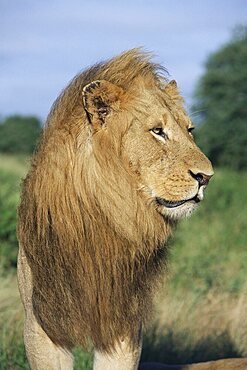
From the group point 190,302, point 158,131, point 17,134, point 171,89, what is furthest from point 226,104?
point 158,131

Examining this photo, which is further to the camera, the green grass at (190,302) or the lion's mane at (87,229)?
the green grass at (190,302)

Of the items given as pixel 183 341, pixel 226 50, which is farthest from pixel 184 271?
pixel 226 50

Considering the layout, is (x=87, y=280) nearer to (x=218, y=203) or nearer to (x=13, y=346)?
(x=13, y=346)

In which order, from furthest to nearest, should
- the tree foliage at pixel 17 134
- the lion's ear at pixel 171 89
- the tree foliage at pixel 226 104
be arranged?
the tree foliage at pixel 17 134, the tree foliage at pixel 226 104, the lion's ear at pixel 171 89

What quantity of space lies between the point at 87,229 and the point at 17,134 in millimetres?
37878

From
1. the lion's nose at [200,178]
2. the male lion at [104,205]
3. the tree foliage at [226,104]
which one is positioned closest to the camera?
the lion's nose at [200,178]

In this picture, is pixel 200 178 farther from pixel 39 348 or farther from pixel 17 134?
pixel 17 134

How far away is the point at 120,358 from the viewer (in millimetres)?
4254

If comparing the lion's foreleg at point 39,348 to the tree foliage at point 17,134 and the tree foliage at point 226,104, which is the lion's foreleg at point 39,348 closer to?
the tree foliage at point 226,104

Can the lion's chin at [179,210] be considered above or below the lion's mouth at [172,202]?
below

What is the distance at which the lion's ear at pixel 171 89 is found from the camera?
430 centimetres

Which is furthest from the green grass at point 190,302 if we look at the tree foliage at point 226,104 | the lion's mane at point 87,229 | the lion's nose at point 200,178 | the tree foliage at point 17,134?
the tree foliage at point 17,134

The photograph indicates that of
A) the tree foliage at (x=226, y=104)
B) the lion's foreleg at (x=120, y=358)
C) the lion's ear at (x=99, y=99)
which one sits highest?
the lion's ear at (x=99, y=99)

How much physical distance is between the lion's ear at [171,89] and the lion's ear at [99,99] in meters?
0.36
